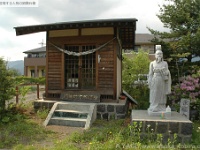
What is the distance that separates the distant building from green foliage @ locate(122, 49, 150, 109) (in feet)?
78.9

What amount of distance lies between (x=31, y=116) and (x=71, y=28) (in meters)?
4.06

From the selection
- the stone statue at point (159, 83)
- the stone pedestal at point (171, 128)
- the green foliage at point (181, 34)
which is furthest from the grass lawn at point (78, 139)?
the green foliage at point (181, 34)

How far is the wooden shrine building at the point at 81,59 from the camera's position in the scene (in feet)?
29.2

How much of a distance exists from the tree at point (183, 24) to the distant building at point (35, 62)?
101 ft

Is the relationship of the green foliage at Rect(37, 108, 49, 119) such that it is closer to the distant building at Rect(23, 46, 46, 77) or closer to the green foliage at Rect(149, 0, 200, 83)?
the green foliage at Rect(149, 0, 200, 83)

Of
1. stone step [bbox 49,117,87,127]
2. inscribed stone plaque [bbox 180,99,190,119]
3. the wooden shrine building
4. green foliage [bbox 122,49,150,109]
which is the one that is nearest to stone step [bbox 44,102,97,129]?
stone step [bbox 49,117,87,127]

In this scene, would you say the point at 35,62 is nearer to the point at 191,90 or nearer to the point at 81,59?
the point at 81,59

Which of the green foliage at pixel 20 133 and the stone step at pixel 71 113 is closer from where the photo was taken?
the green foliage at pixel 20 133

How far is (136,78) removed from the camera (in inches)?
653

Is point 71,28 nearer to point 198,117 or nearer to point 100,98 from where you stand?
point 100,98

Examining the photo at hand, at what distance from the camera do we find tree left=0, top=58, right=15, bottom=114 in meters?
7.79

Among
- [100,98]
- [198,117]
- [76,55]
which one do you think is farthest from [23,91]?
[198,117]

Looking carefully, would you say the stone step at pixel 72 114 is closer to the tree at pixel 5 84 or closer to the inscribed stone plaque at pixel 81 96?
the inscribed stone plaque at pixel 81 96

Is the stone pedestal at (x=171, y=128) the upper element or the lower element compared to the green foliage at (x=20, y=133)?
upper
